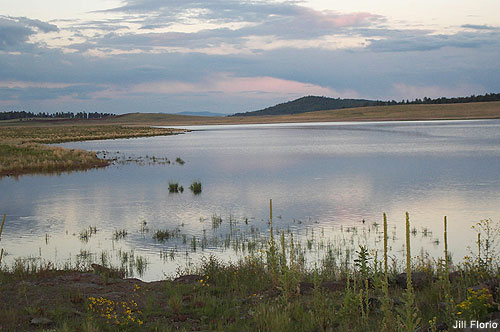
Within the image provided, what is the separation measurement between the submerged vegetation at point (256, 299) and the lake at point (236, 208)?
2.01 m

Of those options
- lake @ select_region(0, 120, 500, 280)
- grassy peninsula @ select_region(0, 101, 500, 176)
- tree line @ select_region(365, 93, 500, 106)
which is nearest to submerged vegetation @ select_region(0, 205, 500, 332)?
lake @ select_region(0, 120, 500, 280)

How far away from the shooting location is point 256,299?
741 cm

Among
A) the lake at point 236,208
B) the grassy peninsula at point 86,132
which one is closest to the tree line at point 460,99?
the grassy peninsula at point 86,132

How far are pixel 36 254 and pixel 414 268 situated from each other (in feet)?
28.6

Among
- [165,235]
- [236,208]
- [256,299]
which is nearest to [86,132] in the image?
[236,208]

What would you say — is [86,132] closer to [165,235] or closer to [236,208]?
[236,208]

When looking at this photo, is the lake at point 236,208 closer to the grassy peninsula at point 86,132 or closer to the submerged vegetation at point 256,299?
the submerged vegetation at point 256,299

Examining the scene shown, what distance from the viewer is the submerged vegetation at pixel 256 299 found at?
19.2 ft

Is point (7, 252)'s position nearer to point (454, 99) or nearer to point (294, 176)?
point (294, 176)

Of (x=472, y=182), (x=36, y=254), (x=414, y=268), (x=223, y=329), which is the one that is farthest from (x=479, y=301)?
(x=472, y=182)

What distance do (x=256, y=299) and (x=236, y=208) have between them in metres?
11.0

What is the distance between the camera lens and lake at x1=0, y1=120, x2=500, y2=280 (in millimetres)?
12344

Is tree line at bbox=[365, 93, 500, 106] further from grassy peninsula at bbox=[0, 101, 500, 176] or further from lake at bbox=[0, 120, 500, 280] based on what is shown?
lake at bbox=[0, 120, 500, 280]

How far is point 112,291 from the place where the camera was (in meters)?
7.84
